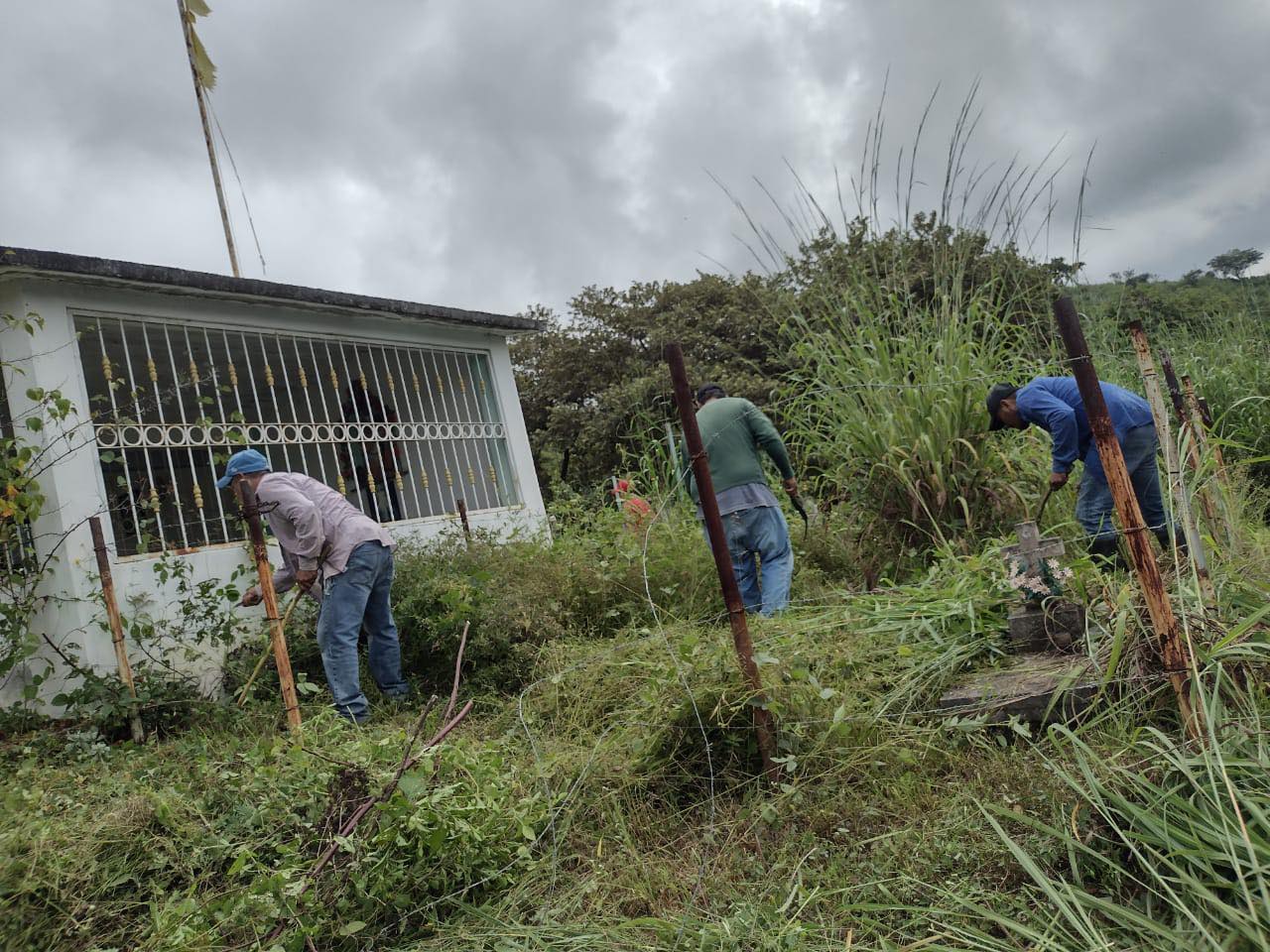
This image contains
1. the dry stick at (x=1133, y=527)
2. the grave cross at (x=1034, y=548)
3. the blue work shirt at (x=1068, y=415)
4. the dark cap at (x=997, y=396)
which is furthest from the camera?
the dark cap at (x=997, y=396)

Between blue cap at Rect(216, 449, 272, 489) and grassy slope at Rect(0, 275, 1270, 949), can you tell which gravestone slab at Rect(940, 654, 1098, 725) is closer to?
grassy slope at Rect(0, 275, 1270, 949)

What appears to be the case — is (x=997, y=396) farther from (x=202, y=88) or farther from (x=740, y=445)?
(x=202, y=88)

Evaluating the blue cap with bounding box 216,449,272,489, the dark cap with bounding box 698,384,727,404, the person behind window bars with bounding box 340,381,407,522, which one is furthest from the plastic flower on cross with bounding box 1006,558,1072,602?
the person behind window bars with bounding box 340,381,407,522

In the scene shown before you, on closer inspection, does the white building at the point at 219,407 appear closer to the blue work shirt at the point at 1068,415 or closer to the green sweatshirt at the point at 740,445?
the green sweatshirt at the point at 740,445

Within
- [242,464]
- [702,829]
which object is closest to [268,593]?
[242,464]

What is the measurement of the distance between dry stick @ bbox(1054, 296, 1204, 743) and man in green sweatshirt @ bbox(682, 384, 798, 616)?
2.75m

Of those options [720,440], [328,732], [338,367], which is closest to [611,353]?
[338,367]

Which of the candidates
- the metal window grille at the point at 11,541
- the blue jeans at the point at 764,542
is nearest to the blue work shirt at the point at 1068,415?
the blue jeans at the point at 764,542

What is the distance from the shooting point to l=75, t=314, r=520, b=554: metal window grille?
540 cm

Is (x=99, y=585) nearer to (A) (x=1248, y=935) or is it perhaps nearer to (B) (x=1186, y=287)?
(A) (x=1248, y=935)

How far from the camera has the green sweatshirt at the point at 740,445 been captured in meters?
5.05

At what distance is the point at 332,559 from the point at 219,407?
70.8 inches

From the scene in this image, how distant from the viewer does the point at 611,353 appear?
16984 millimetres

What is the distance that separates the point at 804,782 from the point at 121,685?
12.1ft
